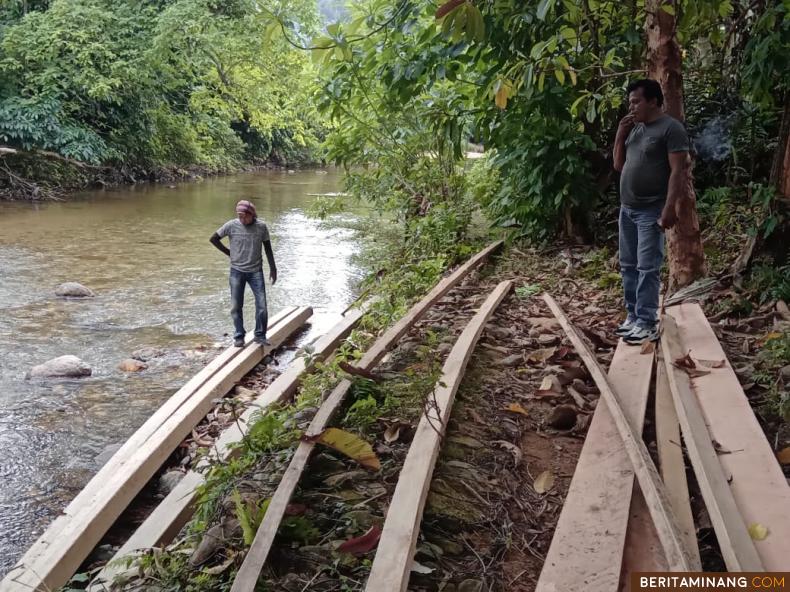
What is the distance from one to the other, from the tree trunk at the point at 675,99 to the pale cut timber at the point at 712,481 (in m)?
1.79

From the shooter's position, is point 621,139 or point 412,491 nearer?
point 412,491

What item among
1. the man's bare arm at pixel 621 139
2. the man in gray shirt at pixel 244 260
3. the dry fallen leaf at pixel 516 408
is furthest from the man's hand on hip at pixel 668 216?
the man in gray shirt at pixel 244 260

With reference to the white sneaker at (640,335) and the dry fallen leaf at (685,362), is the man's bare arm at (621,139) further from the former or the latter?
the dry fallen leaf at (685,362)

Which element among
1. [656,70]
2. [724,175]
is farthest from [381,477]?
[724,175]

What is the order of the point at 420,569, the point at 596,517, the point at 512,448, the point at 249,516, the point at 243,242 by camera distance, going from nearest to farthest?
the point at 420,569 → the point at 596,517 → the point at 249,516 → the point at 512,448 → the point at 243,242

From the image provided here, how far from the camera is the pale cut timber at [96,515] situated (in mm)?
3172

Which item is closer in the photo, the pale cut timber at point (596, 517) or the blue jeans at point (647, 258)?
the pale cut timber at point (596, 517)

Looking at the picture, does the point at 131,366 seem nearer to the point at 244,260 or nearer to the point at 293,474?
the point at 244,260

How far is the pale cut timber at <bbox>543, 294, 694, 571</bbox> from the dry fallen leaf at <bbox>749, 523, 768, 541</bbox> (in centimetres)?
25

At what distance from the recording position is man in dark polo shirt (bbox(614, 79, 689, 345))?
12.9ft

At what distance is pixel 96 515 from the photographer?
3617 millimetres

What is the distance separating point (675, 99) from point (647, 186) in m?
1.25

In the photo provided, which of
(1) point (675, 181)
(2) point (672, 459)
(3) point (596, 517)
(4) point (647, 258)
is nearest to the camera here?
(3) point (596, 517)

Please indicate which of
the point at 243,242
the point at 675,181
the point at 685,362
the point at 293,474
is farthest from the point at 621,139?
the point at 243,242
